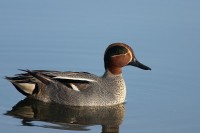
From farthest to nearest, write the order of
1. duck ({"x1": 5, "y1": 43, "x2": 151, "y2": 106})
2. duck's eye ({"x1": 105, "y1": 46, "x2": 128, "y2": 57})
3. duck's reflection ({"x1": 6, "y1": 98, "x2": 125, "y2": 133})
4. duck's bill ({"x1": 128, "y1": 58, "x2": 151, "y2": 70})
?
duck's bill ({"x1": 128, "y1": 58, "x2": 151, "y2": 70}), duck's eye ({"x1": 105, "y1": 46, "x2": 128, "y2": 57}), duck ({"x1": 5, "y1": 43, "x2": 151, "y2": 106}), duck's reflection ({"x1": 6, "y1": 98, "x2": 125, "y2": 133})

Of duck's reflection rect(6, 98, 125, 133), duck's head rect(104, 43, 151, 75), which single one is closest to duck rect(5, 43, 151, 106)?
duck's head rect(104, 43, 151, 75)

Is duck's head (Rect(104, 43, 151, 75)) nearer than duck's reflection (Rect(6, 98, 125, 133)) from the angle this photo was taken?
No

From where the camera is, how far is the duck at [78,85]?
585 inches

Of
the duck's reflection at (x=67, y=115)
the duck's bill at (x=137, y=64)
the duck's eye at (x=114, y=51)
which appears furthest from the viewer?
the duck's bill at (x=137, y=64)

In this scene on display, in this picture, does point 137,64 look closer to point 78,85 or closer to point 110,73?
point 110,73

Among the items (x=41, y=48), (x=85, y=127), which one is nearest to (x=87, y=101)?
(x=85, y=127)

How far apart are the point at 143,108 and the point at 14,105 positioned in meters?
2.47

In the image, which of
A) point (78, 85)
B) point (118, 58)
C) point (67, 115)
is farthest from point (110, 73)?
point (67, 115)

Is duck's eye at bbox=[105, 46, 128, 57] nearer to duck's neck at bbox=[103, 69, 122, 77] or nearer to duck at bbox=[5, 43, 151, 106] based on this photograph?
duck at bbox=[5, 43, 151, 106]

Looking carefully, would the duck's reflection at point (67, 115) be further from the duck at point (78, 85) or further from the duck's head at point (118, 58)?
the duck's head at point (118, 58)

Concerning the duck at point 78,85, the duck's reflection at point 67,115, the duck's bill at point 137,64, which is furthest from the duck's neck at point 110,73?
the duck's reflection at point 67,115

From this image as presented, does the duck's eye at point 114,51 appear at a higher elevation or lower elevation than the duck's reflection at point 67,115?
higher

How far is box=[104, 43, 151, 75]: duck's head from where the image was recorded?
15.2 m

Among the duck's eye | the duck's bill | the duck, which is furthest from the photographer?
the duck's bill
